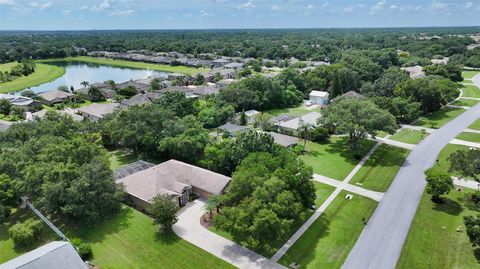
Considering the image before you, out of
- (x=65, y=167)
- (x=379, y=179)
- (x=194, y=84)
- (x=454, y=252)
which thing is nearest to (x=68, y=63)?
(x=194, y=84)

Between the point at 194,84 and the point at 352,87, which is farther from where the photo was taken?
the point at 194,84

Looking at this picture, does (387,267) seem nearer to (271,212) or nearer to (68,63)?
(271,212)

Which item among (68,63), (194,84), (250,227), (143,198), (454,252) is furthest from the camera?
(68,63)

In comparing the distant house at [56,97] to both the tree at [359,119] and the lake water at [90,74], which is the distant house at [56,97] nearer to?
the lake water at [90,74]

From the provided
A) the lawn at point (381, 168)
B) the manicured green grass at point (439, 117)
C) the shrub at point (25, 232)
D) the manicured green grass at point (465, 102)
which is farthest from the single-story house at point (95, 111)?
the manicured green grass at point (465, 102)

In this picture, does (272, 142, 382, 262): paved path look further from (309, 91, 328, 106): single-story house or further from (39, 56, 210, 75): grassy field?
(39, 56, 210, 75): grassy field
